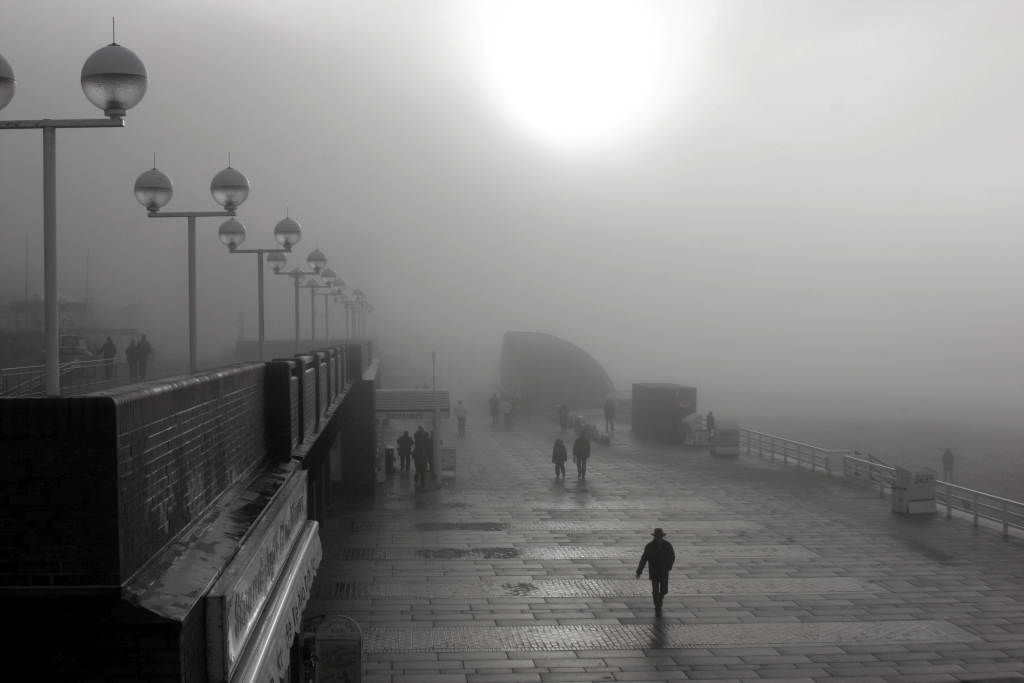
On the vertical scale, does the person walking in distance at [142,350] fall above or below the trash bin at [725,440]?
above

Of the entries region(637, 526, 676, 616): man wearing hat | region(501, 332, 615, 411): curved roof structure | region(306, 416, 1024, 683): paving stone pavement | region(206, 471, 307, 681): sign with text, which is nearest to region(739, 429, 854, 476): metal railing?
region(306, 416, 1024, 683): paving stone pavement

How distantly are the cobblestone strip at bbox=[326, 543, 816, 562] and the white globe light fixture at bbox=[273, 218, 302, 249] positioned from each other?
6.22 m

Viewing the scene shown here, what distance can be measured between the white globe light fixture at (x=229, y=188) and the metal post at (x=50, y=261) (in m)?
5.81

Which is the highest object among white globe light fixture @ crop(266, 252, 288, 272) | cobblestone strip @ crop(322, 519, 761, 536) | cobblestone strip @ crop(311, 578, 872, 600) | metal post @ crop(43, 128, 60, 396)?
white globe light fixture @ crop(266, 252, 288, 272)

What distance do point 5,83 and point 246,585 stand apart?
12.9 feet

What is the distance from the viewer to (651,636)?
1145cm

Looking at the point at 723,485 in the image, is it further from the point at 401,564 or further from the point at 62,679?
the point at 62,679

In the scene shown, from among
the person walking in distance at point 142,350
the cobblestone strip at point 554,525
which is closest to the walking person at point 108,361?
the person walking in distance at point 142,350

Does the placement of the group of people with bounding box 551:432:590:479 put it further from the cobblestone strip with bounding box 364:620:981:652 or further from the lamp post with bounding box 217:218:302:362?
the cobblestone strip with bounding box 364:620:981:652

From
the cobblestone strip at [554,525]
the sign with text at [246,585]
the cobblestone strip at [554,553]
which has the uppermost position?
the sign with text at [246,585]

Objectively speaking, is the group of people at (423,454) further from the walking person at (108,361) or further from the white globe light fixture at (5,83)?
the white globe light fixture at (5,83)

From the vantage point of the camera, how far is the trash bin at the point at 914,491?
19312mm

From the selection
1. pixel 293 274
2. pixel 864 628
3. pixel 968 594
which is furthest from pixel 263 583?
pixel 293 274

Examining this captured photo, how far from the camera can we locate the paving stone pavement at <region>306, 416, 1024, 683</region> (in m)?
10.6
